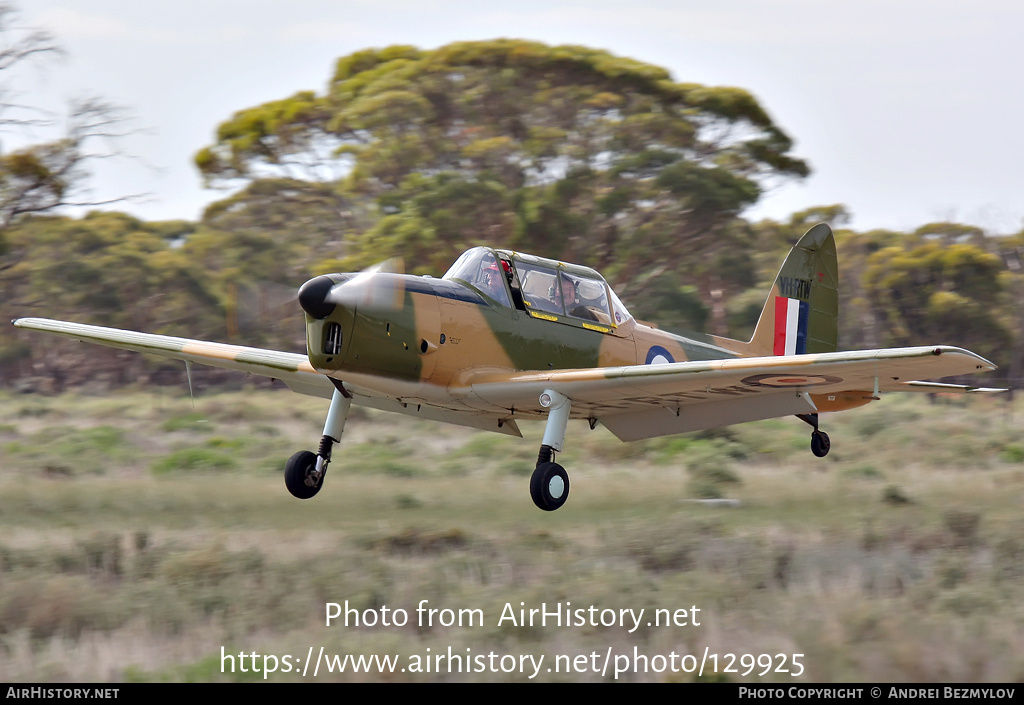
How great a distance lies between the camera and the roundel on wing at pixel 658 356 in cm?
1061

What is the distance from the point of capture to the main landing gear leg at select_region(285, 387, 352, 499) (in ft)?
31.4

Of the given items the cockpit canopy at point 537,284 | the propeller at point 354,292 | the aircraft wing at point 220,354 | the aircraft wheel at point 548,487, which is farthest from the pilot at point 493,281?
the aircraft wing at point 220,354

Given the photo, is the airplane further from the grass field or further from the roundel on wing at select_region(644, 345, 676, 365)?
the grass field

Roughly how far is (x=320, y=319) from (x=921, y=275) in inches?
1115

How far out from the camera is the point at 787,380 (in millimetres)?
8508

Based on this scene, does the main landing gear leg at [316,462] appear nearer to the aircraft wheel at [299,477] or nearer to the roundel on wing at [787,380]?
the aircraft wheel at [299,477]

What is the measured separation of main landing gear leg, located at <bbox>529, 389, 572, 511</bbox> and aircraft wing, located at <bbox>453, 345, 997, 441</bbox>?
0.12 meters

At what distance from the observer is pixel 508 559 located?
25.3ft

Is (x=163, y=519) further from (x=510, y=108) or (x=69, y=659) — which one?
(x=510, y=108)

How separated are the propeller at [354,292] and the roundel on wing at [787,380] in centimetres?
310

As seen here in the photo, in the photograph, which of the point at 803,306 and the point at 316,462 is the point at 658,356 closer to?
the point at 803,306

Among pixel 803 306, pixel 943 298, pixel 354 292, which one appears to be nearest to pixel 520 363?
pixel 354 292

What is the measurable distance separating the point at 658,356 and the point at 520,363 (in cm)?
198
